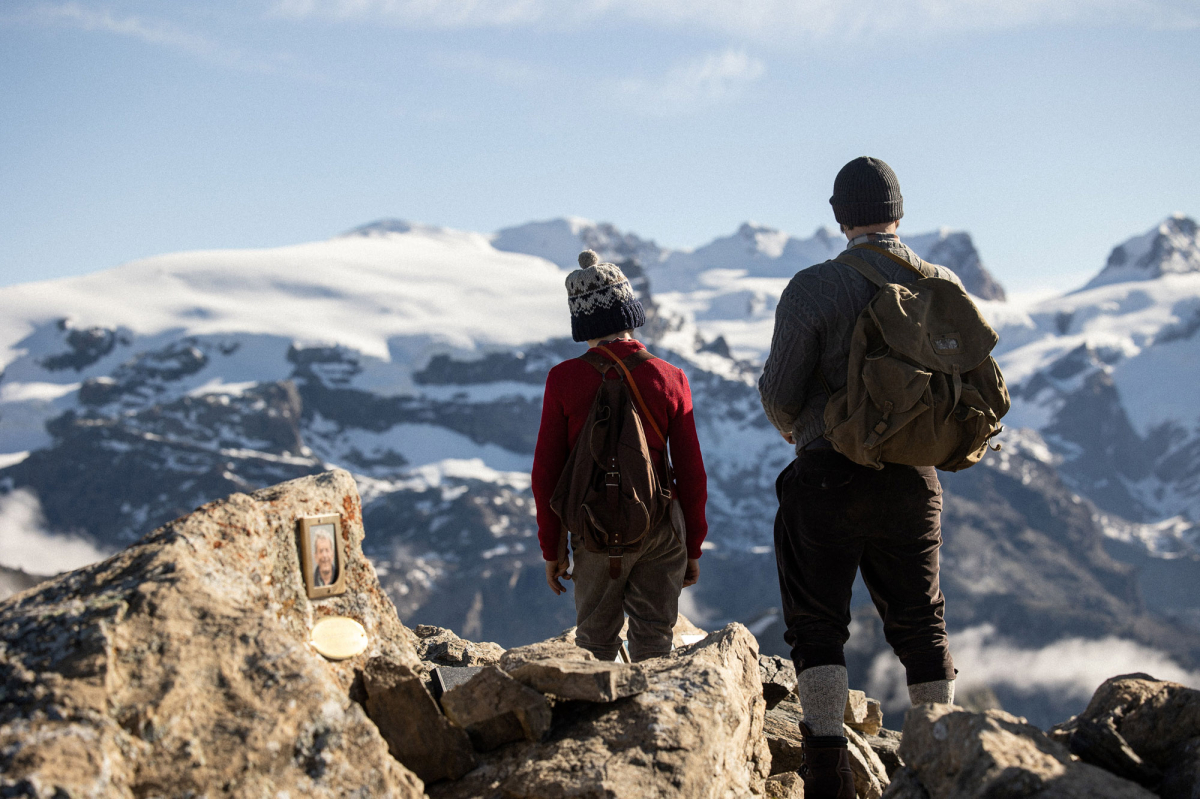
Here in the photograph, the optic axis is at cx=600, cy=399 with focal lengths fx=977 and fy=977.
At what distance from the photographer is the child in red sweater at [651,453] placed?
20.2 feet

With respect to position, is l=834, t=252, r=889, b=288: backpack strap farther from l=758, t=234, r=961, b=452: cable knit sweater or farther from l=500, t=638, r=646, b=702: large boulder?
l=500, t=638, r=646, b=702: large boulder

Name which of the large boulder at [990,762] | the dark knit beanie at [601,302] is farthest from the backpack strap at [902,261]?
the large boulder at [990,762]

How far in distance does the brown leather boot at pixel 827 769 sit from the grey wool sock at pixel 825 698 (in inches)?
2.0

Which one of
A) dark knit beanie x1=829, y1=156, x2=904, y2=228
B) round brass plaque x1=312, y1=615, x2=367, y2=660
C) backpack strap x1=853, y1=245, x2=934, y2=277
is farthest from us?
dark knit beanie x1=829, y1=156, x2=904, y2=228

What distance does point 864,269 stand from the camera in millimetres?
5363

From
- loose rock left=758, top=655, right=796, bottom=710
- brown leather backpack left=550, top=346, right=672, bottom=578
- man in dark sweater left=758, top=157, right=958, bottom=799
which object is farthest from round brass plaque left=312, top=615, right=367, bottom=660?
loose rock left=758, top=655, right=796, bottom=710

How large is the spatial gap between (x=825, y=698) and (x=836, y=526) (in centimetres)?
94

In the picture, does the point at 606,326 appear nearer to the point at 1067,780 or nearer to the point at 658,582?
the point at 658,582

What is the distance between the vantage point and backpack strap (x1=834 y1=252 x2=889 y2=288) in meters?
5.32

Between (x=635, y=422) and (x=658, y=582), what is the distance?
1.12 m

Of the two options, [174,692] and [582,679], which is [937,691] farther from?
[174,692]

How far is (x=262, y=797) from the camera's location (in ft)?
11.6

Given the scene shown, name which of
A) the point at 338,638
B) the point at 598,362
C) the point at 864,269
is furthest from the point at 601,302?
the point at 338,638

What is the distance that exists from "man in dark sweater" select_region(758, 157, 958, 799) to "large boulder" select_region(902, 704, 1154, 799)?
2.55 ft
